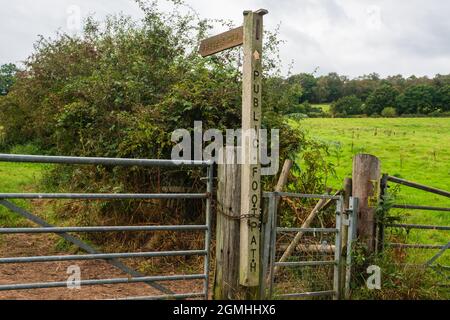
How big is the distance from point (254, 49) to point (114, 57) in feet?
22.1

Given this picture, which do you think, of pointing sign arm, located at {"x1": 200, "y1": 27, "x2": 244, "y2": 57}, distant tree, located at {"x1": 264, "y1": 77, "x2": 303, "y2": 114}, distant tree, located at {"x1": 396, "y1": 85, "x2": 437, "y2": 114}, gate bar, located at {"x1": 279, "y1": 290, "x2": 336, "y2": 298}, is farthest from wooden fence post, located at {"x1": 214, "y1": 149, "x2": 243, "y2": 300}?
distant tree, located at {"x1": 396, "y1": 85, "x2": 437, "y2": 114}

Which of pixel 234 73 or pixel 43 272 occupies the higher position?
pixel 234 73

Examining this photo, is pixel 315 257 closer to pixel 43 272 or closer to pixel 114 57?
pixel 43 272

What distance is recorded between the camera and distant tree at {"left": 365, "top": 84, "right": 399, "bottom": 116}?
4923cm

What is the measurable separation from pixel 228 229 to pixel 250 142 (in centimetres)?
89

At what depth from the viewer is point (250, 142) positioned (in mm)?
4781

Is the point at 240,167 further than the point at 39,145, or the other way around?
the point at 39,145

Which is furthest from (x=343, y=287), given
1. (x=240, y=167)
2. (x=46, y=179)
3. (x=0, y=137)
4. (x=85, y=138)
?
(x=0, y=137)

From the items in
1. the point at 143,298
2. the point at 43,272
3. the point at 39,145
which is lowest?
the point at 43,272

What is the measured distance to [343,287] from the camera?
19.4 feet

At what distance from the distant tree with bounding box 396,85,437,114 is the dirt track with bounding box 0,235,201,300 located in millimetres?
46440

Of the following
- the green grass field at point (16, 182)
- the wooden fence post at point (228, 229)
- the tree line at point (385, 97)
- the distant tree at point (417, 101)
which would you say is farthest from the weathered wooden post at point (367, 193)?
the distant tree at point (417, 101)

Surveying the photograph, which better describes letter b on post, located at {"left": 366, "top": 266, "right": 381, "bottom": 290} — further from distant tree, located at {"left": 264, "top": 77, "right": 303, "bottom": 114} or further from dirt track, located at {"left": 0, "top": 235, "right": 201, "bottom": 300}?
distant tree, located at {"left": 264, "top": 77, "right": 303, "bottom": 114}

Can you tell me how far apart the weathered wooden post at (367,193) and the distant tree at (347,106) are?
131ft
